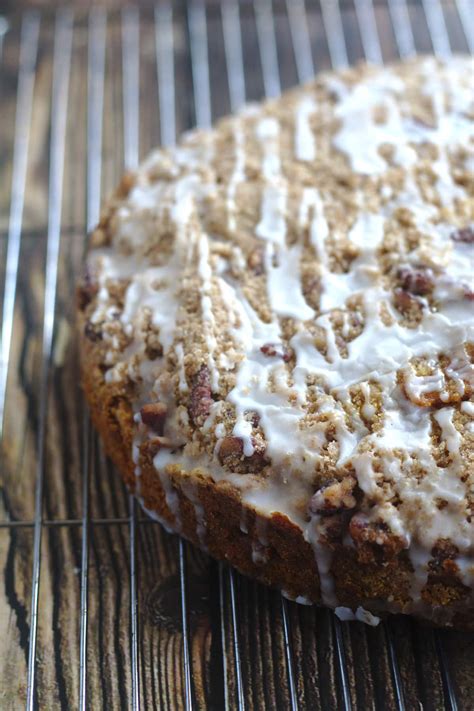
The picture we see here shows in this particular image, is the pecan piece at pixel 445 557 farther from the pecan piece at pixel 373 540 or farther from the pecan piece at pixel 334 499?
the pecan piece at pixel 334 499

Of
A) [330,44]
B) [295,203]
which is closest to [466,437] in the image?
[295,203]

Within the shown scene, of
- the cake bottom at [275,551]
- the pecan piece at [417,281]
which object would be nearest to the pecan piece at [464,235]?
the pecan piece at [417,281]

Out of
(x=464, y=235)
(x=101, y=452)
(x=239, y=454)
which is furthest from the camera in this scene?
(x=101, y=452)

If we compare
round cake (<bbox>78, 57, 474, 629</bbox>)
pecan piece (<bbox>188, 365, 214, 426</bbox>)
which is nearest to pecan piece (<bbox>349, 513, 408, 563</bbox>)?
round cake (<bbox>78, 57, 474, 629</bbox>)

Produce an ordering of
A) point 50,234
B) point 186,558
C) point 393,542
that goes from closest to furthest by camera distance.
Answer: point 393,542 < point 186,558 < point 50,234

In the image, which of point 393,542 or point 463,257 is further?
point 463,257

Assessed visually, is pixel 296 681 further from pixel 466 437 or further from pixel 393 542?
pixel 466 437

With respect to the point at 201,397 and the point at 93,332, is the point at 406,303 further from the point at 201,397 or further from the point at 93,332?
the point at 93,332

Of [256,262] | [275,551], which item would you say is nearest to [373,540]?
[275,551]
